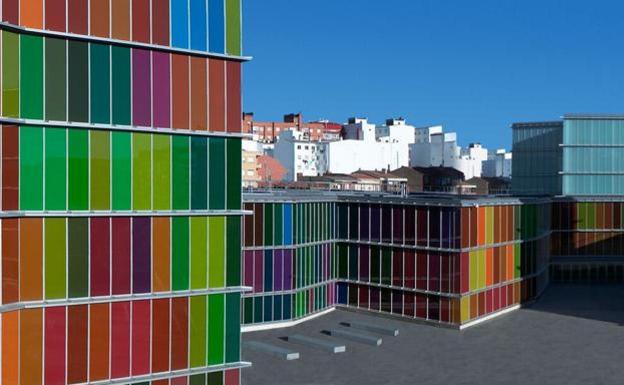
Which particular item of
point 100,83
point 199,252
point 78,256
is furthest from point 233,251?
point 100,83

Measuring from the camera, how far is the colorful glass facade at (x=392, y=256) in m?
45.4

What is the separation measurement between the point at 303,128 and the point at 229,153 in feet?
484

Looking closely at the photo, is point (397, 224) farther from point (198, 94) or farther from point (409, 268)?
point (198, 94)

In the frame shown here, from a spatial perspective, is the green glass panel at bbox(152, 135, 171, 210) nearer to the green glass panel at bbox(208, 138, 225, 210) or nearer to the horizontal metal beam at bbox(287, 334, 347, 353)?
the green glass panel at bbox(208, 138, 225, 210)

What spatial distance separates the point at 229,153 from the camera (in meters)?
25.1

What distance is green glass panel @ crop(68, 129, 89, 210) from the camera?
22328 millimetres

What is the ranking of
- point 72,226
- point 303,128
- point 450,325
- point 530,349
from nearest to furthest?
point 72,226, point 530,349, point 450,325, point 303,128

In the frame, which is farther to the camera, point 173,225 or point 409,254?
point 409,254

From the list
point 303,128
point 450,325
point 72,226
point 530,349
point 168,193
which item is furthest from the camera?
point 303,128

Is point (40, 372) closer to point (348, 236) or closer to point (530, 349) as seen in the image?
point (530, 349)

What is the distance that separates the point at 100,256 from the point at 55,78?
4944mm

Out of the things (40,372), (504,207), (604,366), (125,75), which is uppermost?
(125,75)

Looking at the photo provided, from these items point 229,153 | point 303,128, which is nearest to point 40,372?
point 229,153

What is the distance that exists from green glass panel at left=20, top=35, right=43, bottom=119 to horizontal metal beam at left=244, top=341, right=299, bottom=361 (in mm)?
20238
